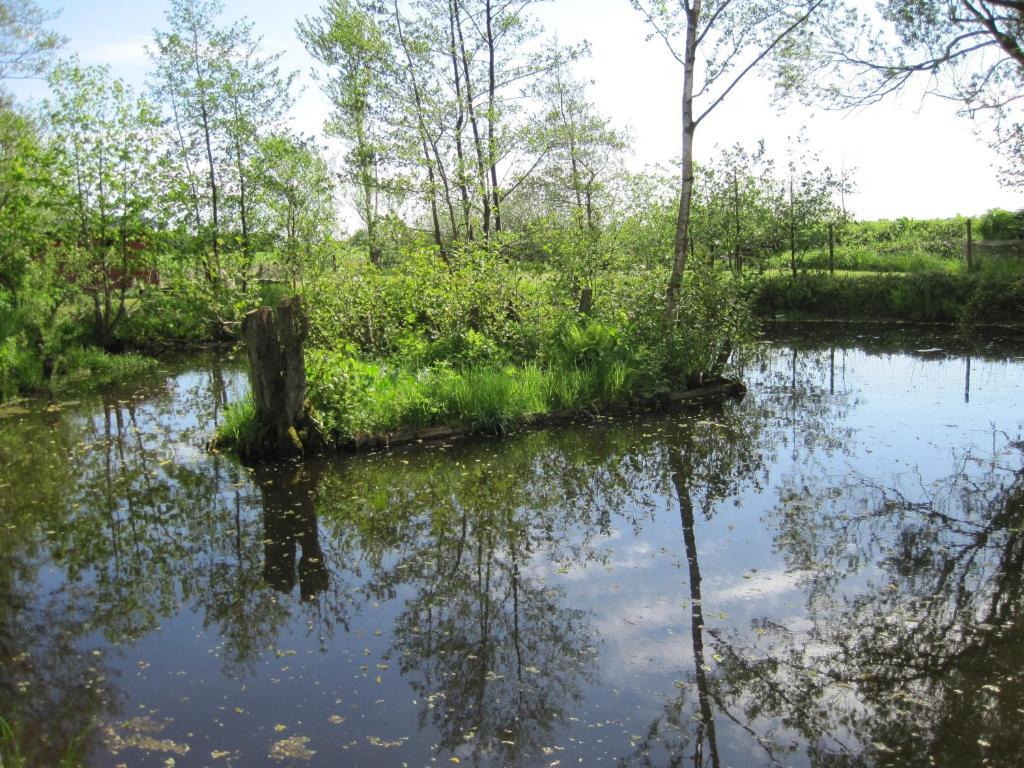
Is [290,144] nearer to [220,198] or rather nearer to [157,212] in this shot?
[220,198]

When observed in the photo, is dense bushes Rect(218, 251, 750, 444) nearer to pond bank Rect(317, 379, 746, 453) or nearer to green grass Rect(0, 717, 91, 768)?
pond bank Rect(317, 379, 746, 453)

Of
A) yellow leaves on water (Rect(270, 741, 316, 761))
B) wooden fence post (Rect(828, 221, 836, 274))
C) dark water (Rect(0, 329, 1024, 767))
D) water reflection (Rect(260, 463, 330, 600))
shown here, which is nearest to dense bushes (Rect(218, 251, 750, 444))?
dark water (Rect(0, 329, 1024, 767))

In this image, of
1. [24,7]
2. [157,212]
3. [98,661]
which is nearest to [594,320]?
[98,661]

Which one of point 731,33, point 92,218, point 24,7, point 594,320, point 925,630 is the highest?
point 24,7

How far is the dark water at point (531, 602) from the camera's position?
14.1ft

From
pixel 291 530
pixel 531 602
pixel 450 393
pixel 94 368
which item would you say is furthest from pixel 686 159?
pixel 94 368

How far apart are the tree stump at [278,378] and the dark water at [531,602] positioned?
56 cm

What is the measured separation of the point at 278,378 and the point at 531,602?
5.14 metres

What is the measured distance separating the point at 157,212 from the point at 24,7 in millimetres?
5049

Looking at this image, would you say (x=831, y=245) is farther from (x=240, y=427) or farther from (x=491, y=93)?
(x=240, y=427)

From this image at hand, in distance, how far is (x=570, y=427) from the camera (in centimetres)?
1155

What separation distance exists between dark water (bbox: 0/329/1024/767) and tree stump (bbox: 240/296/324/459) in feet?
1.85

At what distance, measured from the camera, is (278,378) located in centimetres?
970

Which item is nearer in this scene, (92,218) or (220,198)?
(92,218)
